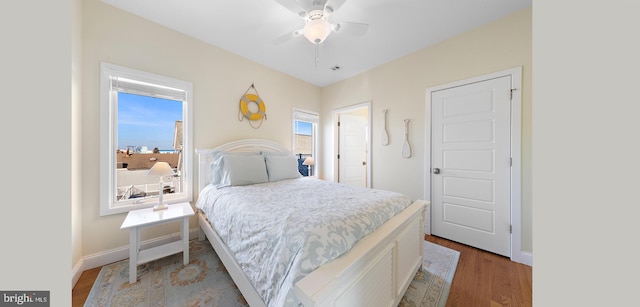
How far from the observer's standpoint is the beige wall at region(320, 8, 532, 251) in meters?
1.92

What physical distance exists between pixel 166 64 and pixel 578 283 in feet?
10.1

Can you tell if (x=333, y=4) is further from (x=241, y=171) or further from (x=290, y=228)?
(x=241, y=171)

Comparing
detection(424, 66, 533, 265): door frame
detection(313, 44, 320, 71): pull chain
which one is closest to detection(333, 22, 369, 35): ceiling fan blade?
detection(313, 44, 320, 71): pull chain

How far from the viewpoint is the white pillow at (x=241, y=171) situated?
2230 mm

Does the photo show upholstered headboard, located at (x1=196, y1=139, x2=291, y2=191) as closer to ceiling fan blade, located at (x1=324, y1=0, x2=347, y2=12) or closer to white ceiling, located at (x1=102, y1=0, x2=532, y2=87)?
white ceiling, located at (x1=102, y1=0, x2=532, y2=87)

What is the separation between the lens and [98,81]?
1846mm

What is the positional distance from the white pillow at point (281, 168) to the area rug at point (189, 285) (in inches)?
42.5

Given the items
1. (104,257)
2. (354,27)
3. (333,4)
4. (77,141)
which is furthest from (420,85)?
(104,257)

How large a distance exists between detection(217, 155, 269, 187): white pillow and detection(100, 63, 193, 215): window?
0.48 meters

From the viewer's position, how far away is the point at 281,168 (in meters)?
2.68

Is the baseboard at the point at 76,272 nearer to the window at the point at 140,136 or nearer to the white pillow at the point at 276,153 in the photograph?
the window at the point at 140,136

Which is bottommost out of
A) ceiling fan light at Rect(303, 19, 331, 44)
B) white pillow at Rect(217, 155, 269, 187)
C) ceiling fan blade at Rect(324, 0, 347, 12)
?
white pillow at Rect(217, 155, 269, 187)

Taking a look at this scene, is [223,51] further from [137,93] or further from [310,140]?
[310,140]

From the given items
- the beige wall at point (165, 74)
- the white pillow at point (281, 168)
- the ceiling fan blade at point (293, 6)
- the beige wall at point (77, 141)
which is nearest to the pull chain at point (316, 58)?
the beige wall at point (165, 74)
